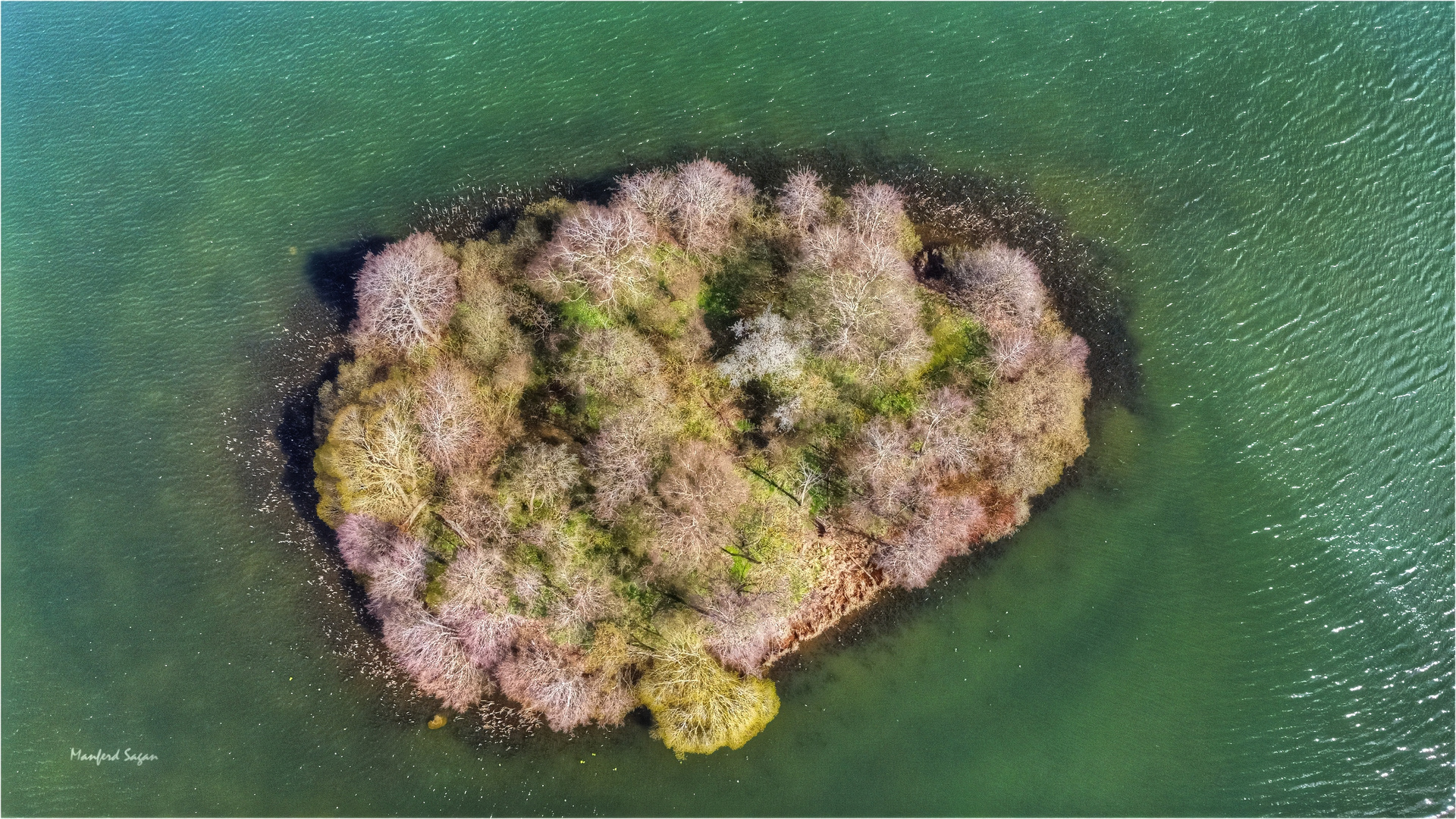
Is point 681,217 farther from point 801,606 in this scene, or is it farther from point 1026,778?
point 1026,778

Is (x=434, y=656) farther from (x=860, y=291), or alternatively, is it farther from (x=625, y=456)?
(x=860, y=291)

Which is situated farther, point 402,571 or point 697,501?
point 402,571

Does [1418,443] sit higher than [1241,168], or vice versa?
[1241,168]

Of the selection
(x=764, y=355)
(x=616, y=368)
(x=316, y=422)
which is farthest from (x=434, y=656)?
(x=764, y=355)

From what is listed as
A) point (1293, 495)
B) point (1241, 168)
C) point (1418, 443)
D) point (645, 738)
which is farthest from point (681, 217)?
point (1418, 443)
